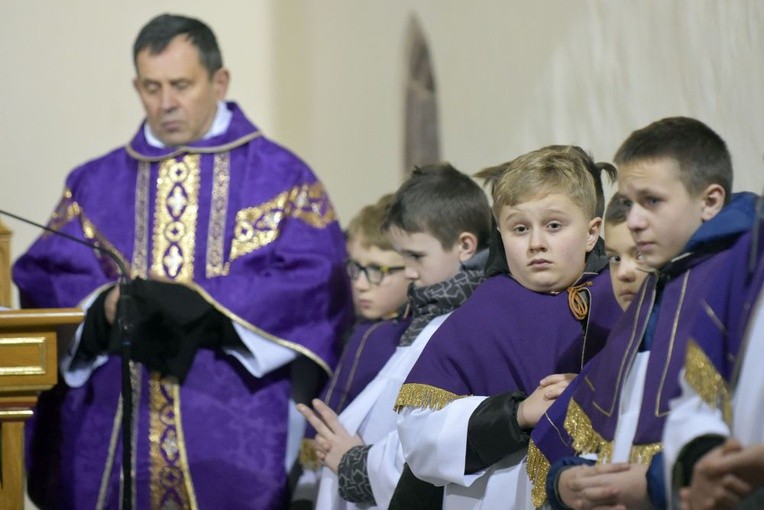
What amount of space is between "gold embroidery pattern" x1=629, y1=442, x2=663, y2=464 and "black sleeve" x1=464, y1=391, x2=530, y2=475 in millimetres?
548

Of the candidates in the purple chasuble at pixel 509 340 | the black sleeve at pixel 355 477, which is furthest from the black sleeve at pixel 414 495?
the purple chasuble at pixel 509 340

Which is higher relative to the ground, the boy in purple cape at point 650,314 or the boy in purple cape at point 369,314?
the boy in purple cape at point 650,314

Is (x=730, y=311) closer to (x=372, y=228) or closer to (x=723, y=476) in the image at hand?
(x=723, y=476)

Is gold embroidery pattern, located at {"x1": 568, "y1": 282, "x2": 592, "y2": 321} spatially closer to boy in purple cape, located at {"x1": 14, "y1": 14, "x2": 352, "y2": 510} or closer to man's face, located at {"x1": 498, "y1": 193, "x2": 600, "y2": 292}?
man's face, located at {"x1": 498, "y1": 193, "x2": 600, "y2": 292}

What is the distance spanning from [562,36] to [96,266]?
83.8 inches

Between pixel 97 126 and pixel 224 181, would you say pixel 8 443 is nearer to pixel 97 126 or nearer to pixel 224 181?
pixel 224 181

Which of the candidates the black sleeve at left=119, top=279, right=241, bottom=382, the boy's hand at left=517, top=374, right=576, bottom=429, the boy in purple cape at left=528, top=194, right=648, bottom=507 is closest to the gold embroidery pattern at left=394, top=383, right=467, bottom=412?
the boy's hand at left=517, top=374, right=576, bottom=429

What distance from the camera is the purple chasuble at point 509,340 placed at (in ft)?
12.2

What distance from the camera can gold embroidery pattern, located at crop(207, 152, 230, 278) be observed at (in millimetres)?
5766

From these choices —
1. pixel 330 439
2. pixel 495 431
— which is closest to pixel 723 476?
pixel 495 431

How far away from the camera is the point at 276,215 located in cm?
585

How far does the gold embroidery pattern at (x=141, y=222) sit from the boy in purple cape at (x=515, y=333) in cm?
220

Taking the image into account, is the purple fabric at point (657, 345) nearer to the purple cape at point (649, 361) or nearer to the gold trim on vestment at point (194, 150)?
the purple cape at point (649, 361)

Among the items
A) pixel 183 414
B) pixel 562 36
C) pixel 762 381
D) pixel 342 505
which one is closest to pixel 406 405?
pixel 342 505
